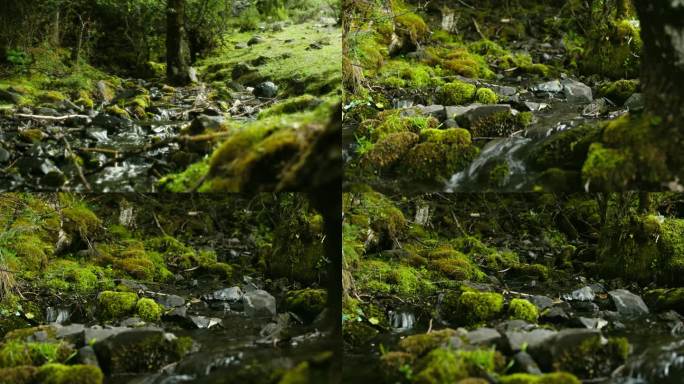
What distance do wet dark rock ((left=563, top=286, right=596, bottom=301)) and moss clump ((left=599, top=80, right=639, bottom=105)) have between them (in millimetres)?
1154

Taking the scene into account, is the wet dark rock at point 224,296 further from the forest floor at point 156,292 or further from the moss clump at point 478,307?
the moss clump at point 478,307

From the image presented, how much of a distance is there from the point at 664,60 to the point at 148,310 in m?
3.26

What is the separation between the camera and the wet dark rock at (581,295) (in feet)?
13.2

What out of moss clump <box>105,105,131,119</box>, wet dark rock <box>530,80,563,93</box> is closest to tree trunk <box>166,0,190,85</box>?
moss clump <box>105,105,131,119</box>

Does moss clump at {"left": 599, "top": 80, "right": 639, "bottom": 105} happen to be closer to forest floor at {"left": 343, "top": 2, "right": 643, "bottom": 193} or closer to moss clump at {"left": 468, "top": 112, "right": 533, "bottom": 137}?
forest floor at {"left": 343, "top": 2, "right": 643, "bottom": 193}

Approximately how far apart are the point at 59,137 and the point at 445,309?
2455mm

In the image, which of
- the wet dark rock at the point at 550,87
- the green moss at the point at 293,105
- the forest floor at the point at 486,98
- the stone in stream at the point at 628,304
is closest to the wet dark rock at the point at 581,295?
the stone in stream at the point at 628,304

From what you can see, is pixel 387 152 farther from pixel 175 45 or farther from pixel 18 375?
pixel 18 375

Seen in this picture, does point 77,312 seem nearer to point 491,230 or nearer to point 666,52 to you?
point 491,230

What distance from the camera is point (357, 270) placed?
13.4 ft

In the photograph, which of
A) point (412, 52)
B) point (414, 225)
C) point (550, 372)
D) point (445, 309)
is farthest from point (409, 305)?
point (412, 52)

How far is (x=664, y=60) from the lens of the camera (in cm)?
350

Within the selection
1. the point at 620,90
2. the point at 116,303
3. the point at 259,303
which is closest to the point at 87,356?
the point at 116,303

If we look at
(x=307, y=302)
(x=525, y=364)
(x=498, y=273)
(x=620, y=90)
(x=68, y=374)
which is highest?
(x=620, y=90)
